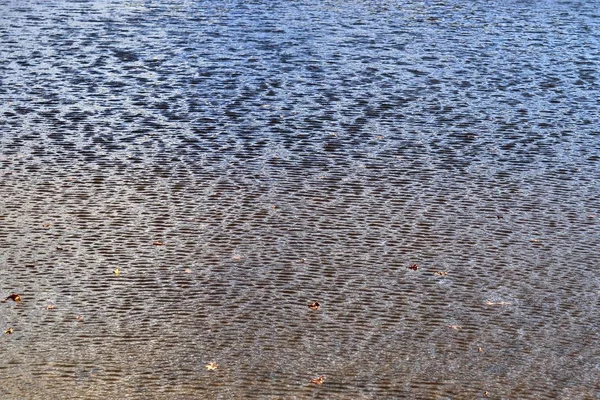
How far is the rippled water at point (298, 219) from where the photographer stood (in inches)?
A: 146

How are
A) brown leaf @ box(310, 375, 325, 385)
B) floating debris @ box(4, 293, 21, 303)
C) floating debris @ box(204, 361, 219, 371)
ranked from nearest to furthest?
1. brown leaf @ box(310, 375, 325, 385)
2. floating debris @ box(204, 361, 219, 371)
3. floating debris @ box(4, 293, 21, 303)

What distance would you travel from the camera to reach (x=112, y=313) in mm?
4074

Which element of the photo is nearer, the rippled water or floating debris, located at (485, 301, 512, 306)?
the rippled water

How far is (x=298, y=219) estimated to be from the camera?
5129 millimetres

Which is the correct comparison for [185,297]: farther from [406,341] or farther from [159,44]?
[159,44]

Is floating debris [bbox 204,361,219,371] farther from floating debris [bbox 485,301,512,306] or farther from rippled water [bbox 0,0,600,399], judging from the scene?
floating debris [bbox 485,301,512,306]

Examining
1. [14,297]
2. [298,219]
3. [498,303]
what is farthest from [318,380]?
[298,219]

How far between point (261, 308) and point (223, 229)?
89 cm

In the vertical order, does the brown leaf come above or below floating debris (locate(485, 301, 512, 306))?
above

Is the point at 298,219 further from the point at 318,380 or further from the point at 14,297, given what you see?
the point at 318,380

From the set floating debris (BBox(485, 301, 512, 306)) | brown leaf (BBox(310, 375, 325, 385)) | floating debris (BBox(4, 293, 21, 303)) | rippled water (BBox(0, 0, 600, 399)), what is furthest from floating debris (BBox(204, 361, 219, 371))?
floating debris (BBox(485, 301, 512, 306))

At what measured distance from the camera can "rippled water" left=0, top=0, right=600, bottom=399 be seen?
146 inches

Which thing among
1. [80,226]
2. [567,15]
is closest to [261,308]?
[80,226]

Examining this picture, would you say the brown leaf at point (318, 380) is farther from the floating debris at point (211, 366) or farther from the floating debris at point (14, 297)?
the floating debris at point (14, 297)
